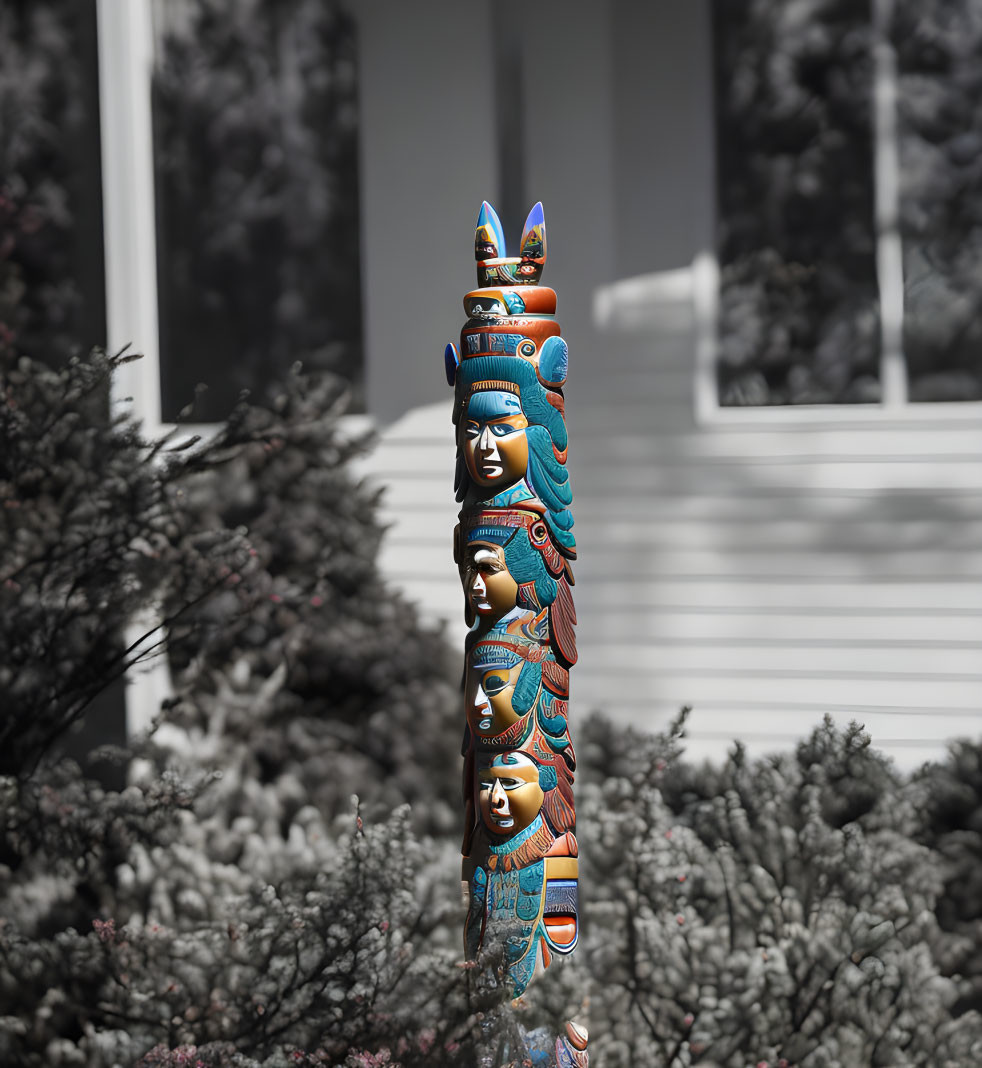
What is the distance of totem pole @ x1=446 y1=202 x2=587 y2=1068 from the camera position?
279cm

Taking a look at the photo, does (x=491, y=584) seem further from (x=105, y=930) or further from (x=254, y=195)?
(x=254, y=195)

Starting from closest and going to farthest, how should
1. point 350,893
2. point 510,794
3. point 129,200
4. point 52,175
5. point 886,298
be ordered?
1. point 510,794
2. point 350,893
3. point 129,200
4. point 886,298
5. point 52,175

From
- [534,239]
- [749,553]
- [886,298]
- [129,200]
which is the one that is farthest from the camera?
[749,553]

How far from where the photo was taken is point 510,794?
278 cm

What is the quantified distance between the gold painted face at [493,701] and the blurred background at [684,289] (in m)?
2.41

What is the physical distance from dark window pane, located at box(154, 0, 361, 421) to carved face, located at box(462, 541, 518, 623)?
3222 millimetres

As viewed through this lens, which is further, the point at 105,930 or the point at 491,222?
the point at 105,930

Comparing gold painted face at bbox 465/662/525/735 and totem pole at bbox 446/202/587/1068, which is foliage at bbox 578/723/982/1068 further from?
gold painted face at bbox 465/662/525/735

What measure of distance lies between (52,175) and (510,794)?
394cm

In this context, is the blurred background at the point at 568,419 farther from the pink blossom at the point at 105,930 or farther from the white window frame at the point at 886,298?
the pink blossom at the point at 105,930

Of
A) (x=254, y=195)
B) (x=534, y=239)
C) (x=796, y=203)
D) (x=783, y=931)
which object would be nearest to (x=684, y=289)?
(x=796, y=203)

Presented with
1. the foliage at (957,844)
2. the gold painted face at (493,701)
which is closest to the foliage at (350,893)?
the foliage at (957,844)

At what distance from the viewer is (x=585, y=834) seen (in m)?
4.73

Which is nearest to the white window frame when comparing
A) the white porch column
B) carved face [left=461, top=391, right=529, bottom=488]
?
the white porch column
